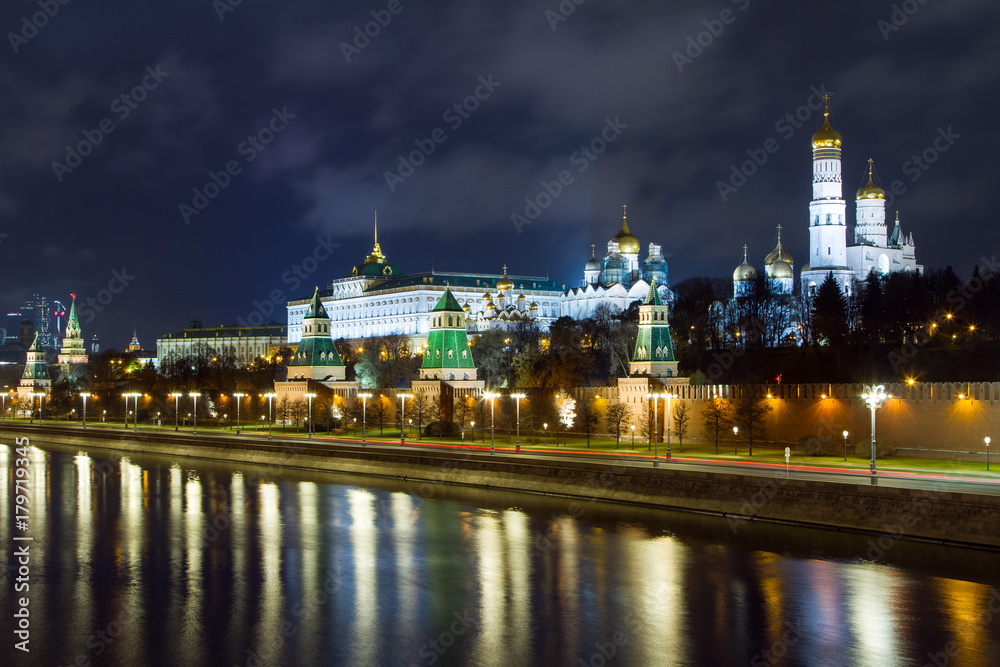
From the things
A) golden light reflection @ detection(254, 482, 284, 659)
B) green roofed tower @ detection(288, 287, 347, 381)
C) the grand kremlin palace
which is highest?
the grand kremlin palace

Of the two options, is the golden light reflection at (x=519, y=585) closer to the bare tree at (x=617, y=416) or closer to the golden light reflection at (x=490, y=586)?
the golden light reflection at (x=490, y=586)

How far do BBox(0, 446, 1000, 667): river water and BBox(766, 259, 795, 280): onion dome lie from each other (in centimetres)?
6380

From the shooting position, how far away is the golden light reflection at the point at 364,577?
57.4 feet

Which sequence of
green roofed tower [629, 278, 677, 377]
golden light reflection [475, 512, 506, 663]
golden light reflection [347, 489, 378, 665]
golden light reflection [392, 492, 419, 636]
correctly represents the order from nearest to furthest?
golden light reflection [347, 489, 378, 665], golden light reflection [475, 512, 506, 663], golden light reflection [392, 492, 419, 636], green roofed tower [629, 278, 677, 377]

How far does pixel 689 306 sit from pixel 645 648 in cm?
5816

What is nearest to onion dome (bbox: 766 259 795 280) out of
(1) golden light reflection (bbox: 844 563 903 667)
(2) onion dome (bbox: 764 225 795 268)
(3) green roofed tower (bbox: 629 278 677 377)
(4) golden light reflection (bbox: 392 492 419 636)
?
(2) onion dome (bbox: 764 225 795 268)

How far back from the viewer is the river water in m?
17.2

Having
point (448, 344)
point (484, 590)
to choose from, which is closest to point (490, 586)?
point (484, 590)

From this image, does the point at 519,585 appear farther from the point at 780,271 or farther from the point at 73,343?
the point at 73,343

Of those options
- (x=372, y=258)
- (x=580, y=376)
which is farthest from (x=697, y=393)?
(x=372, y=258)

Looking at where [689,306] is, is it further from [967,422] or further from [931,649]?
[931,649]

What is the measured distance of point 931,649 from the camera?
55.4ft

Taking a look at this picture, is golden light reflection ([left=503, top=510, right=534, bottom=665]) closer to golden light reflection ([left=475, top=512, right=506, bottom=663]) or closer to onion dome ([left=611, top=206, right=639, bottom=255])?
golden light reflection ([left=475, top=512, right=506, bottom=663])

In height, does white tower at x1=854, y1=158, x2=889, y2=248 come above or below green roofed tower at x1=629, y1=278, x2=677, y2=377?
above
